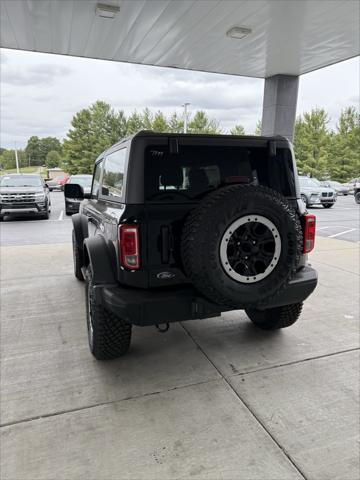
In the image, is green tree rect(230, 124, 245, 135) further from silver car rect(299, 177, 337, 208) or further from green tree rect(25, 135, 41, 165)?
green tree rect(25, 135, 41, 165)

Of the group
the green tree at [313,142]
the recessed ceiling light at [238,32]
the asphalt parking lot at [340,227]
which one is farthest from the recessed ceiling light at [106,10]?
the green tree at [313,142]

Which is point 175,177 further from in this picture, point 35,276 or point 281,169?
point 35,276

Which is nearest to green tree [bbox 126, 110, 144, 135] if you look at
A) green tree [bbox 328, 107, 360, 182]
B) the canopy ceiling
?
green tree [bbox 328, 107, 360, 182]

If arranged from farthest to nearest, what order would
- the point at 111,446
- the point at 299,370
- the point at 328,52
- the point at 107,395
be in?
the point at 328,52 < the point at 299,370 < the point at 107,395 < the point at 111,446

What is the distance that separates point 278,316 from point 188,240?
1.51 metres

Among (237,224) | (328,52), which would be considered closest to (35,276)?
(237,224)

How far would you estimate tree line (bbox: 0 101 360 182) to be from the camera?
35.0m

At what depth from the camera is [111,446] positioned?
1.92 metres

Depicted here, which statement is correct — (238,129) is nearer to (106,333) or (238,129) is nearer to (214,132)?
(214,132)

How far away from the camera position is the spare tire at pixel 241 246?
2160 mm

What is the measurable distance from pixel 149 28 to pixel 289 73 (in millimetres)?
3848

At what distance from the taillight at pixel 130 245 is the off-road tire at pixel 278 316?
1.37 metres

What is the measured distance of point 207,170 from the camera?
8.39 feet

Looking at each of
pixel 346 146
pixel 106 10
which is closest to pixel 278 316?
pixel 106 10
